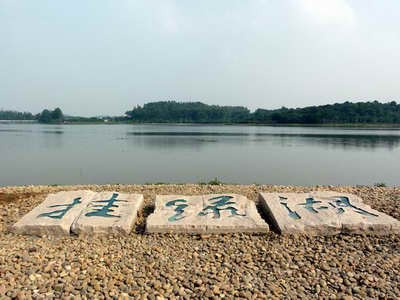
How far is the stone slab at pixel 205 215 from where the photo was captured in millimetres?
4484

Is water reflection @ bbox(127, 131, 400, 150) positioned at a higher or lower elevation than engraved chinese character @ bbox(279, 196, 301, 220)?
lower

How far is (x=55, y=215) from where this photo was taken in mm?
4750

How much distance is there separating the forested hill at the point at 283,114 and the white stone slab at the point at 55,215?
238 feet

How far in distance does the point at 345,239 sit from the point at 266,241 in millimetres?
1245

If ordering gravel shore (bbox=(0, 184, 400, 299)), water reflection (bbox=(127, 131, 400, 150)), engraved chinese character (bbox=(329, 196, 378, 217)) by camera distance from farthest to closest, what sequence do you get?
water reflection (bbox=(127, 131, 400, 150)) < engraved chinese character (bbox=(329, 196, 378, 217)) < gravel shore (bbox=(0, 184, 400, 299))

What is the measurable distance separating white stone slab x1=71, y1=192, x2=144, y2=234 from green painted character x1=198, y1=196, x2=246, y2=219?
1.25m

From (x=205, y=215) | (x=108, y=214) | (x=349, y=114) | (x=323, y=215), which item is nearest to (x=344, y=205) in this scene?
(x=323, y=215)

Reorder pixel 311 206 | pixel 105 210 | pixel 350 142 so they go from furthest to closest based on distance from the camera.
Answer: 1. pixel 350 142
2. pixel 311 206
3. pixel 105 210

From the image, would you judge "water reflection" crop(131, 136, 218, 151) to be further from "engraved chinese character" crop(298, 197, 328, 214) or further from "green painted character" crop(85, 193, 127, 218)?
"engraved chinese character" crop(298, 197, 328, 214)

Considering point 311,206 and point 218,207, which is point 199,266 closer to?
point 218,207

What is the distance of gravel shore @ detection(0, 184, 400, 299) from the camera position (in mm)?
3006

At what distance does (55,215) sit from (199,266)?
8.96 feet

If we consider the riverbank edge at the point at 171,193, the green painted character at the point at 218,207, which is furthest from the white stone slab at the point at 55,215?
the green painted character at the point at 218,207

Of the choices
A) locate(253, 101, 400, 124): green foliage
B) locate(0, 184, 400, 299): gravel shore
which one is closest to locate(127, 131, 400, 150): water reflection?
locate(0, 184, 400, 299): gravel shore
